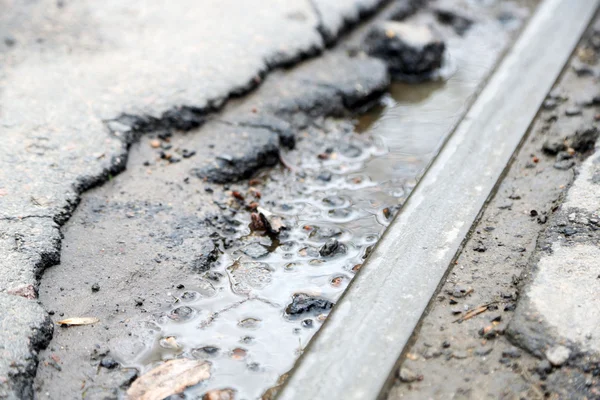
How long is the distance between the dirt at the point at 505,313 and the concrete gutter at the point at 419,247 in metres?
0.05

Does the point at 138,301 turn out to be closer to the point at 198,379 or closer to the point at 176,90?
the point at 198,379

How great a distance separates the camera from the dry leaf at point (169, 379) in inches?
63.2

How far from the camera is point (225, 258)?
209 centimetres

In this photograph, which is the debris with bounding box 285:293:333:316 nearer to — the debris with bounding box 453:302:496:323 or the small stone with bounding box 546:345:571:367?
the debris with bounding box 453:302:496:323

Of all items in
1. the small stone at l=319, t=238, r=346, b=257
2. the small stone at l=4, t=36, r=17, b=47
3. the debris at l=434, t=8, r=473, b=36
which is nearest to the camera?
the small stone at l=319, t=238, r=346, b=257

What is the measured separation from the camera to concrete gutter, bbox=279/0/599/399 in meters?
1.56

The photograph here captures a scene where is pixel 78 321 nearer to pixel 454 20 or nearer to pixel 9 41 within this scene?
pixel 9 41

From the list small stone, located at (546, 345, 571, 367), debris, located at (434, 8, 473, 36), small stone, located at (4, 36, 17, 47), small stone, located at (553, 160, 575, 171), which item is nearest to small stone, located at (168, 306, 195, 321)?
small stone, located at (546, 345, 571, 367)

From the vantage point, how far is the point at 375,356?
5.20 ft

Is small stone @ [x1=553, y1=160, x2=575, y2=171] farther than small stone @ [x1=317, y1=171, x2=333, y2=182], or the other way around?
small stone @ [x1=317, y1=171, x2=333, y2=182]

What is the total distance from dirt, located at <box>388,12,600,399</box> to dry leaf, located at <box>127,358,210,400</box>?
0.53 meters

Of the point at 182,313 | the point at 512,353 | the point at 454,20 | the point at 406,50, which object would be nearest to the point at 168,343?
the point at 182,313

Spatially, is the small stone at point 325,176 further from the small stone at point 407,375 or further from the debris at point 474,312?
the small stone at point 407,375

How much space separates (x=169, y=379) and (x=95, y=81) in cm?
156
